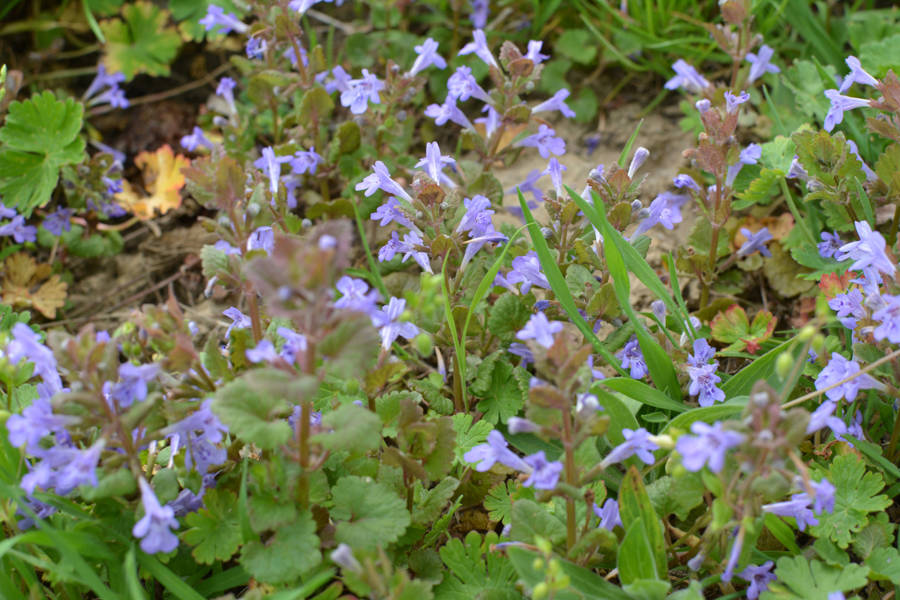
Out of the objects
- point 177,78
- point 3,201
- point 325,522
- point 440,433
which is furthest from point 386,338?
point 177,78

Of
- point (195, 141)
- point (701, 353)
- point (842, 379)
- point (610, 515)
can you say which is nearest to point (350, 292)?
point (610, 515)

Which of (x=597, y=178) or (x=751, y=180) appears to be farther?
(x=751, y=180)

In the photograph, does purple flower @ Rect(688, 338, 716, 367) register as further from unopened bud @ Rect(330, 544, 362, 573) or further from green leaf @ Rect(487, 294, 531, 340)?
unopened bud @ Rect(330, 544, 362, 573)

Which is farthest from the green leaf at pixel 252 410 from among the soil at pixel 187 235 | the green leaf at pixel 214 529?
the soil at pixel 187 235

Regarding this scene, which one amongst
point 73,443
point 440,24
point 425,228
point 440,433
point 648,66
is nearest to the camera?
point 73,443

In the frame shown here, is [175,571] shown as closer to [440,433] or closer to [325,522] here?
[325,522]

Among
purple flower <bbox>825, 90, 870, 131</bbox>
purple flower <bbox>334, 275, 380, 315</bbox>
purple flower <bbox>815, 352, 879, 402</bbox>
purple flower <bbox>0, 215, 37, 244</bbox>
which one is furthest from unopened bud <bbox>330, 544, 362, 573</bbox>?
purple flower <bbox>0, 215, 37, 244</bbox>
